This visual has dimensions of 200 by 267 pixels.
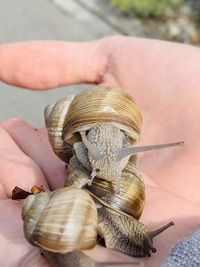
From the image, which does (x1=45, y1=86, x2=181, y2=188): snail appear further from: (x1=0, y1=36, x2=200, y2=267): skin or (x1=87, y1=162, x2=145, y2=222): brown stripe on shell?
(x1=0, y1=36, x2=200, y2=267): skin

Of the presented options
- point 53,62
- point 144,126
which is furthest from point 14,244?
point 53,62

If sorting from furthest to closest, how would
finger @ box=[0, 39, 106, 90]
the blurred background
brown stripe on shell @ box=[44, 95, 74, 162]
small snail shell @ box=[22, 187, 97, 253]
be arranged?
1. the blurred background
2. finger @ box=[0, 39, 106, 90]
3. brown stripe on shell @ box=[44, 95, 74, 162]
4. small snail shell @ box=[22, 187, 97, 253]

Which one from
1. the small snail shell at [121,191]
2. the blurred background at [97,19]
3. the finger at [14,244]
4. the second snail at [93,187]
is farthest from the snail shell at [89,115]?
the blurred background at [97,19]

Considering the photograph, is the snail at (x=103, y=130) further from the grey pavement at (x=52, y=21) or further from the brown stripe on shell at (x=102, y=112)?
the grey pavement at (x=52, y=21)

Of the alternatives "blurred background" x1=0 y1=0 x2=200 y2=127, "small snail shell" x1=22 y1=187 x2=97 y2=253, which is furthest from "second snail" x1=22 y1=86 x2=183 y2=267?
"blurred background" x1=0 y1=0 x2=200 y2=127

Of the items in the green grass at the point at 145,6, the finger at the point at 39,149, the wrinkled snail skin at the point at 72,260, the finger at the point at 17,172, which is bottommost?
the finger at the point at 39,149
